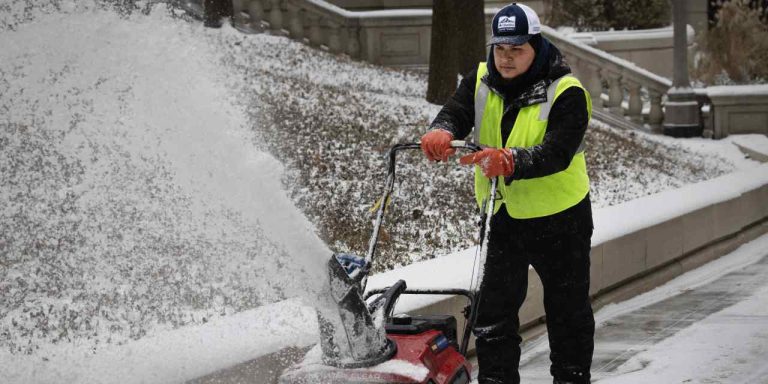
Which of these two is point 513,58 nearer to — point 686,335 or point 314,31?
point 686,335

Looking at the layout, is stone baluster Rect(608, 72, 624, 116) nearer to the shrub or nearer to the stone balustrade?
the shrub

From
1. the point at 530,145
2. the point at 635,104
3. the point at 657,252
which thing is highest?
the point at 530,145

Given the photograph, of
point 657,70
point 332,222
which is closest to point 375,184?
point 332,222

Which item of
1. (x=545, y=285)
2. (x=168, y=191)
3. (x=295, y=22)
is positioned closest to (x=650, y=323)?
(x=545, y=285)

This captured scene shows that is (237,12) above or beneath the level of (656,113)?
above

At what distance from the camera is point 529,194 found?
18.5ft

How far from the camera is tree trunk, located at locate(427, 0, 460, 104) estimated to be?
56.0ft

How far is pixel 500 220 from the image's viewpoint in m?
5.79

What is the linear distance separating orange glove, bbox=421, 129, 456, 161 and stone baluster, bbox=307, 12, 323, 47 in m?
16.3

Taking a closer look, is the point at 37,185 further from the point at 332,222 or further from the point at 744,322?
the point at 744,322

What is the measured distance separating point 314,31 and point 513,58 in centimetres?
1630

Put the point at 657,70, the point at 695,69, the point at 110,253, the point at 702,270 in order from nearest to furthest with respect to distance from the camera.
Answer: the point at 110,253 → the point at 702,270 → the point at 695,69 → the point at 657,70

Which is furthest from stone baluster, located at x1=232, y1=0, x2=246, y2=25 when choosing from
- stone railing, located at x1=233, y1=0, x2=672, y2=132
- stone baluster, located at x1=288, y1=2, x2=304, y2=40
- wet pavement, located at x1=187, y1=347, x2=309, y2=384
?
wet pavement, located at x1=187, y1=347, x2=309, y2=384

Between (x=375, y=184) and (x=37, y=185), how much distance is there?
11.0 ft
